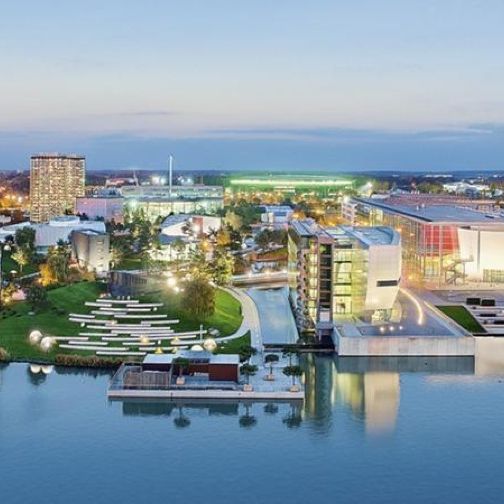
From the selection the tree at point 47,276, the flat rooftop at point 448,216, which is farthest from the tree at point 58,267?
the flat rooftop at point 448,216

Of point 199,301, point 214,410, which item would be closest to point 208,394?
point 214,410

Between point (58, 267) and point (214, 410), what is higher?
point (58, 267)

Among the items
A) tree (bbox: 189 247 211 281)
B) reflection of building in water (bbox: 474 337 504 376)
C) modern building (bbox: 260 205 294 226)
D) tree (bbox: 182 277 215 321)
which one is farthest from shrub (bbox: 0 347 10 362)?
modern building (bbox: 260 205 294 226)

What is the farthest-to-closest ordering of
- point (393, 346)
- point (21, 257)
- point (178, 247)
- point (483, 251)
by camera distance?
point (178, 247), point (21, 257), point (483, 251), point (393, 346)

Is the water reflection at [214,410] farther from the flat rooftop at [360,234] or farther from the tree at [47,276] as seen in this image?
the tree at [47,276]

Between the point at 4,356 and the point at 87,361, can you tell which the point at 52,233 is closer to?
the point at 4,356

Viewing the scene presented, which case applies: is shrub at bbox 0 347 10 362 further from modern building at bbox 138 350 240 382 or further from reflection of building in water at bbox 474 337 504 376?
reflection of building in water at bbox 474 337 504 376

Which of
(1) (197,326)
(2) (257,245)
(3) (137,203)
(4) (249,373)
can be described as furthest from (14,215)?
(4) (249,373)
